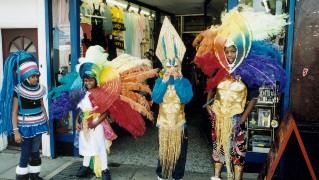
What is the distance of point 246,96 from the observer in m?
3.62

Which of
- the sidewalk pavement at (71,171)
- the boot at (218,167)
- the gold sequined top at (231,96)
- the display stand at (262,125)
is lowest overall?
the sidewalk pavement at (71,171)

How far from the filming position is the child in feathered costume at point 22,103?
12.6 feet

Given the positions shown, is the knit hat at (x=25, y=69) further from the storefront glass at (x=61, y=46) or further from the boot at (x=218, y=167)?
the boot at (x=218, y=167)

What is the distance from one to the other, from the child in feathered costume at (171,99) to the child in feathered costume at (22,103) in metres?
1.62

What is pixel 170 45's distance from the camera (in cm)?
352

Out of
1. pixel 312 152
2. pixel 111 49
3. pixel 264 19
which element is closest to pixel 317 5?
pixel 264 19

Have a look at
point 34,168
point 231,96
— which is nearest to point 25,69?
point 34,168

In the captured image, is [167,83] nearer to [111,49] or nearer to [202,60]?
[202,60]

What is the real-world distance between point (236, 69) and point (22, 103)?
8.97 feet

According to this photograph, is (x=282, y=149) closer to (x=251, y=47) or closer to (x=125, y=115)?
(x=251, y=47)

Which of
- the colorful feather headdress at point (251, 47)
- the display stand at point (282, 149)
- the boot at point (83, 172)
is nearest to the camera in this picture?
the display stand at point (282, 149)

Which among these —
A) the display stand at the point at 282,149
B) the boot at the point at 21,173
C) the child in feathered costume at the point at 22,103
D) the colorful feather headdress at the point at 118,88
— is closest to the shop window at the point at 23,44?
the child in feathered costume at the point at 22,103

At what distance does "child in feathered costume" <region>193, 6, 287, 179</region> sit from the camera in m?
3.45

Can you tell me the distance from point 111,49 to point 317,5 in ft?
13.5
